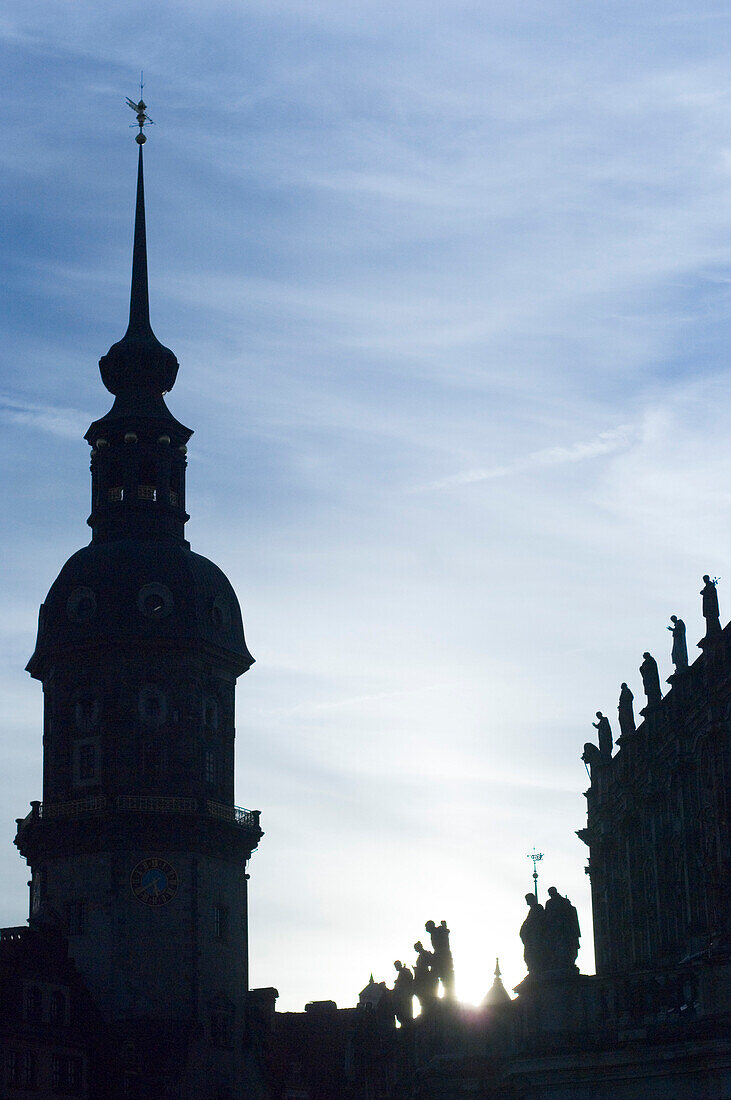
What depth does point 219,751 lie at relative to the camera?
114m

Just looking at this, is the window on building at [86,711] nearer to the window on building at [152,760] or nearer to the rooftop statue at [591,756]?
the window on building at [152,760]

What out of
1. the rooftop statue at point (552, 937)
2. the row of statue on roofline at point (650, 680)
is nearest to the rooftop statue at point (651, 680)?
the row of statue on roofline at point (650, 680)

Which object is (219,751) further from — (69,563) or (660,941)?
(660,941)

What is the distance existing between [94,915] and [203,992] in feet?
23.6

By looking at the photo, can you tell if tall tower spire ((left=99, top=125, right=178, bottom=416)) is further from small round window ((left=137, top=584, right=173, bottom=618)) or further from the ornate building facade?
small round window ((left=137, top=584, right=173, bottom=618))

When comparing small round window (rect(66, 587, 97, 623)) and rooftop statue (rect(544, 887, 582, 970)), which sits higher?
small round window (rect(66, 587, 97, 623))

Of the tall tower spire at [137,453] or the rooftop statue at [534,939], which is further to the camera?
the tall tower spire at [137,453]

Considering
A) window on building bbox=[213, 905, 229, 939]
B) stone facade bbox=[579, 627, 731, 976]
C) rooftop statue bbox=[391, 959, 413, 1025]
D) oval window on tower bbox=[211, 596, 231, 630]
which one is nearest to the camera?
stone facade bbox=[579, 627, 731, 976]

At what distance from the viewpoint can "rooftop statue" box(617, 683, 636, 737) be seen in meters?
79.3

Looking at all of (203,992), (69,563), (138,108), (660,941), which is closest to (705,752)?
(660,941)

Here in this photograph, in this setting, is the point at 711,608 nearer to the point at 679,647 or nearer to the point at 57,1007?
the point at 679,647

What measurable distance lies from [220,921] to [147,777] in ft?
29.4

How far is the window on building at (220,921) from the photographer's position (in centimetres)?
10875

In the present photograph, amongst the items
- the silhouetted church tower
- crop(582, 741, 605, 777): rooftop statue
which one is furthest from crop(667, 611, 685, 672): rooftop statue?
the silhouetted church tower
